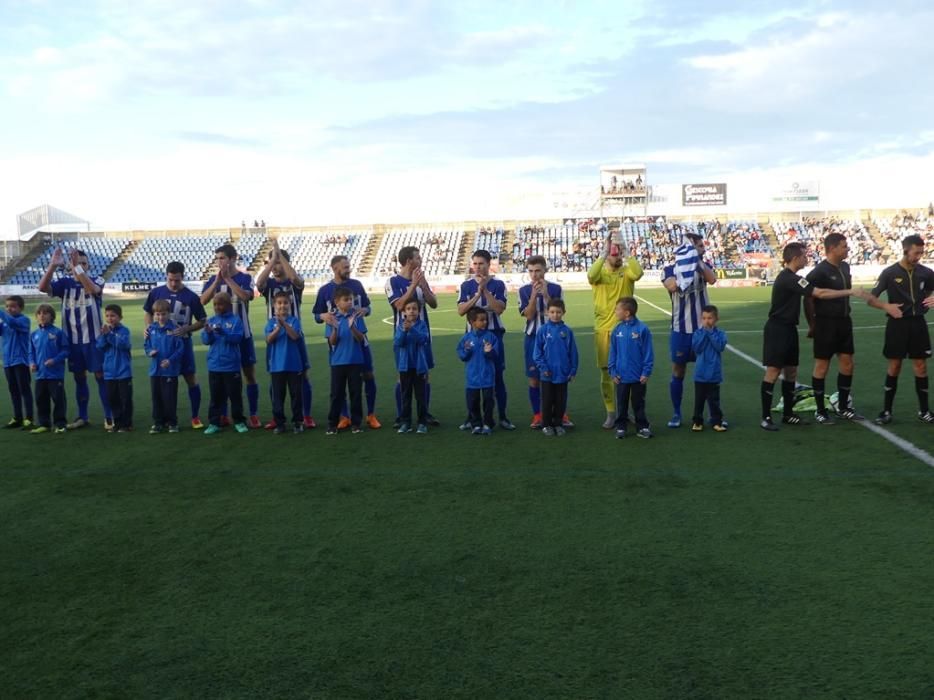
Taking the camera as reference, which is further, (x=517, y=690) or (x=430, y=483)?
(x=430, y=483)

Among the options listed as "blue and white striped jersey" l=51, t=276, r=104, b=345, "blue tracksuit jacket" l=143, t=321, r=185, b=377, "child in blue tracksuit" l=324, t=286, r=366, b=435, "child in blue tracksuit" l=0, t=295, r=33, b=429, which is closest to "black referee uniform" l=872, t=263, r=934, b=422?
"child in blue tracksuit" l=324, t=286, r=366, b=435

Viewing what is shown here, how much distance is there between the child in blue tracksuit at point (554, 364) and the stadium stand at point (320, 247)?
49642 mm

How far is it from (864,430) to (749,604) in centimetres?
464

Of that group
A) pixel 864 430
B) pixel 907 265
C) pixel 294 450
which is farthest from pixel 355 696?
pixel 907 265

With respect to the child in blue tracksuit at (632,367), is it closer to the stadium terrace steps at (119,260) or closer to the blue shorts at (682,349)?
the blue shorts at (682,349)

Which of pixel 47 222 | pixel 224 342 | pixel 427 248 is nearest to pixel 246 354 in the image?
pixel 224 342

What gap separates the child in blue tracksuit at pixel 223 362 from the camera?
28.1ft

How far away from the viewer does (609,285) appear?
840cm

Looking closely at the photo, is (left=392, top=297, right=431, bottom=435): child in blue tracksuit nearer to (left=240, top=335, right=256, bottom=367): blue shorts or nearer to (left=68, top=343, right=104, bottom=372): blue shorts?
(left=240, top=335, right=256, bottom=367): blue shorts

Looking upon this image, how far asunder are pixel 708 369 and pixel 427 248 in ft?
169

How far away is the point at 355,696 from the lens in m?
3.23

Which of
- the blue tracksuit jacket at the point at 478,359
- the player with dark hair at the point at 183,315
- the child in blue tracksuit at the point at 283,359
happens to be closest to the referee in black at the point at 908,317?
the blue tracksuit jacket at the point at 478,359

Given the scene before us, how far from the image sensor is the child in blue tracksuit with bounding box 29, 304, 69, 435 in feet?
29.0

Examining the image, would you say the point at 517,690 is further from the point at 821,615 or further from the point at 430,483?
the point at 430,483
